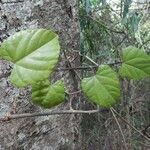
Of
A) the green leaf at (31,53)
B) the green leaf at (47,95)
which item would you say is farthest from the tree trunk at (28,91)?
the green leaf at (31,53)

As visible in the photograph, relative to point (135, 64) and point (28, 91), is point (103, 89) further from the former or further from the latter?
point (28, 91)

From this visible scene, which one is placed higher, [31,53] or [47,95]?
[31,53]

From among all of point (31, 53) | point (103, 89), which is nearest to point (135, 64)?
point (103, 89)

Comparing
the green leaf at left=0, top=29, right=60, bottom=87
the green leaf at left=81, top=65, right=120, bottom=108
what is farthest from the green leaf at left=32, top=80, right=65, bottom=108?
the green leaf at left=0, top=29, right=60, bottom=87

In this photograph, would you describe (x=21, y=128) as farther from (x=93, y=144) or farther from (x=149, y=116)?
(x=149, y=116)

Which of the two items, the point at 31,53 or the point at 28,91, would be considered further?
the point at 28,91
